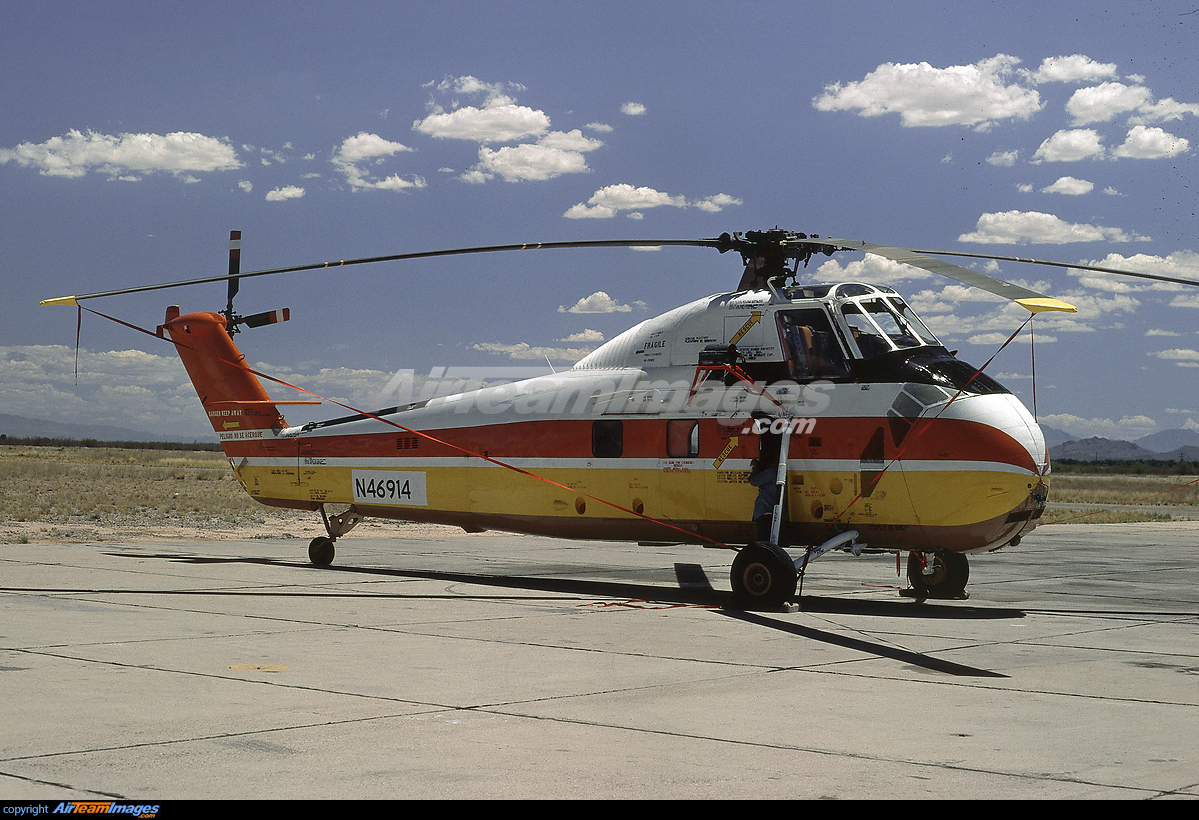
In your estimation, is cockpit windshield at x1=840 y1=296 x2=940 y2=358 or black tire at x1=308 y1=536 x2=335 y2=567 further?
black tire at x1=308 y1=536 x2=335 y2=567

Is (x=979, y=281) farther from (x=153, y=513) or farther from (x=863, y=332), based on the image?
(x=153, y=513)

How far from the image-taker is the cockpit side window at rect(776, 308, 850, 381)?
14.1 metres

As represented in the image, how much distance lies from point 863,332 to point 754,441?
1.95 metres

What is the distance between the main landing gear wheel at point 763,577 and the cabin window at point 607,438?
2823 mm

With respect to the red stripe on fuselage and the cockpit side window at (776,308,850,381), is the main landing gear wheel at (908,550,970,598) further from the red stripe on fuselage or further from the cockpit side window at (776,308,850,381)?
the cockpit side window at (776,308,850,381)

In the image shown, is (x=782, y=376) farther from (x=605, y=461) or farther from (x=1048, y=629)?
(x=1048, y=629)

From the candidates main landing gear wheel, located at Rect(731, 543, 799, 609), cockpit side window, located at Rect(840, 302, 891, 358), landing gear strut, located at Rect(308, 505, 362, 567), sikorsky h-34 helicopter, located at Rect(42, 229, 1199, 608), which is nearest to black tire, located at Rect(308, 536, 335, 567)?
landing gear strut, located at Rect(308, 505, 362, 567)

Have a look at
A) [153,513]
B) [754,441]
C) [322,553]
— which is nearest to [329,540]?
[322,553]

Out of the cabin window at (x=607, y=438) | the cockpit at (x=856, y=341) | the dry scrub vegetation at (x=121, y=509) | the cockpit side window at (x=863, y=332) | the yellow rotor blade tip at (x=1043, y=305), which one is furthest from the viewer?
the dry scrub vegetation at (x=121, y=509)

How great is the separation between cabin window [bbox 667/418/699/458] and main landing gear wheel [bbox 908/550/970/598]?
3209 mm

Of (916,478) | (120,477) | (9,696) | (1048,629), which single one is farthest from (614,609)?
(120,477)

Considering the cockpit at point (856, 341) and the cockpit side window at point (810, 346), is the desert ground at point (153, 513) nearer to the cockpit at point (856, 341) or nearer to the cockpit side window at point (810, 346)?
the cockpit at point (856, 341)

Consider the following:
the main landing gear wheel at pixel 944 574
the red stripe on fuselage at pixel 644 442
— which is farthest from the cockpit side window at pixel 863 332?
the main landing gear wheel at pixel 944 574

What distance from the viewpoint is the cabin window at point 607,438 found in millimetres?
15648
